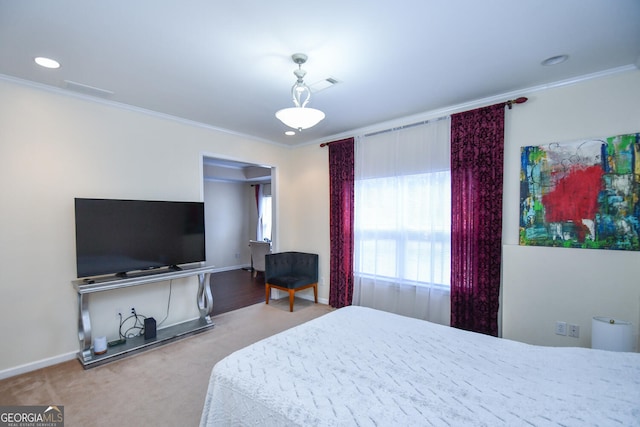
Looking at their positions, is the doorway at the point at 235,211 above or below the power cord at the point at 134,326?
above

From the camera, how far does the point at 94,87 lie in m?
2.70

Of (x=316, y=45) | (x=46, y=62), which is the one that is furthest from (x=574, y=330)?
(x=46, y=62)

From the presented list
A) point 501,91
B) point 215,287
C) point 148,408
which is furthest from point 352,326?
point 215,287

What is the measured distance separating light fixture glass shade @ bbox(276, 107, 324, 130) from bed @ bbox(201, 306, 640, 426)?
1.56 meters

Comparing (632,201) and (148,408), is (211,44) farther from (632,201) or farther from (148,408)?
(632,201)

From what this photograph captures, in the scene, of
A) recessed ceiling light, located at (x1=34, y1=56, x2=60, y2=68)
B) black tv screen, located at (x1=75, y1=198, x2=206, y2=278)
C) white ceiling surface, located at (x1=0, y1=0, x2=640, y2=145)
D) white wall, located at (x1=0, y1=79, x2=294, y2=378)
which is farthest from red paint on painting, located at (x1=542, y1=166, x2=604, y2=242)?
recessed ceiling light, located at (x1=34, y1=56, x2=60, y2=68)

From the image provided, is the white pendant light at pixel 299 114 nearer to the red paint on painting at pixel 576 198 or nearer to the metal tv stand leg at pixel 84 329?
the red paint on painting at pixel 576 198

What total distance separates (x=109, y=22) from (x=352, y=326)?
268 cm

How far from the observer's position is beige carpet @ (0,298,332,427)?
202 cm

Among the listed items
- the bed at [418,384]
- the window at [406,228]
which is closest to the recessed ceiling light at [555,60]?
the window at [406,228]

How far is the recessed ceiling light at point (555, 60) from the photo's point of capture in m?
2.24

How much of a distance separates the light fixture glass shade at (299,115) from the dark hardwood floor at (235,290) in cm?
329

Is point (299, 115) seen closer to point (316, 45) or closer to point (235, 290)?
point (316, 45)

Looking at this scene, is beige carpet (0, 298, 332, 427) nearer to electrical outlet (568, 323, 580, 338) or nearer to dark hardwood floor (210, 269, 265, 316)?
dark hardwood floor (210, 269, 265, 316)
